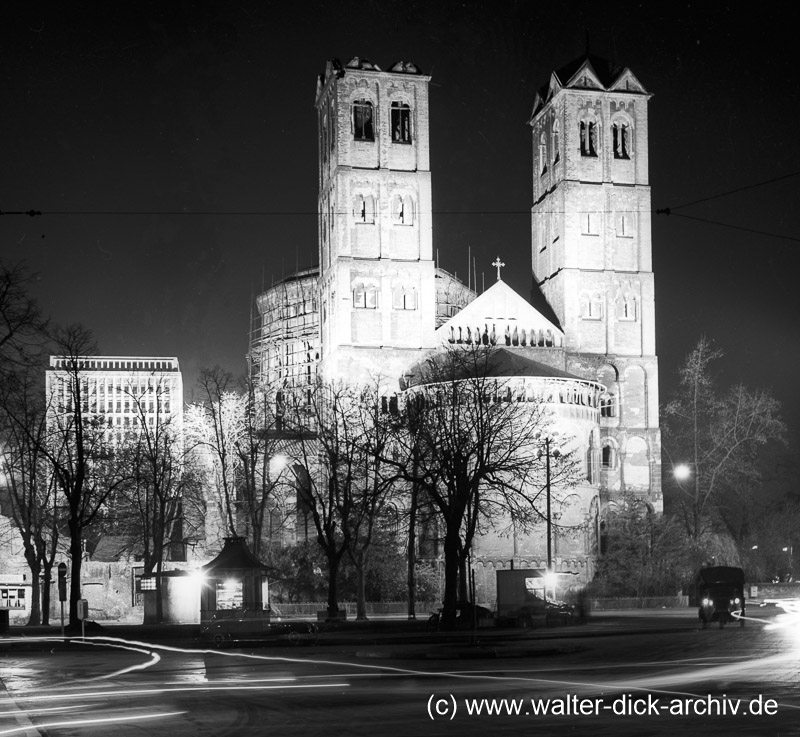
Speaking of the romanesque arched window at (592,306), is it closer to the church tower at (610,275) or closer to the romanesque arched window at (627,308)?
the church tower at (610,275)

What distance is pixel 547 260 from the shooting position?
316 ft

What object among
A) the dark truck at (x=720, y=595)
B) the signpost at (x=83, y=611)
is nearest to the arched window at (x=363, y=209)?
the signpost at (x=83, y=611)

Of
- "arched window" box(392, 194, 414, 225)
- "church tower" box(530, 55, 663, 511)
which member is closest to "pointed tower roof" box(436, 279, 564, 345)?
"church tower" box(530, 55, 663, 511)

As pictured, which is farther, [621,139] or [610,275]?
[621,139]

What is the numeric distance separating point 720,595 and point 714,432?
45.2 m

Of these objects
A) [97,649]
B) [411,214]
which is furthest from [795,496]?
[97,649]

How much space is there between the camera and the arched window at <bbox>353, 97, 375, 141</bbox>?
8994 centimetres

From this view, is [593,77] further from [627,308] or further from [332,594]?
[332,594]

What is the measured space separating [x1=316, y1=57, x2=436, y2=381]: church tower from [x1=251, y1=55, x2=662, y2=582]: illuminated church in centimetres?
9

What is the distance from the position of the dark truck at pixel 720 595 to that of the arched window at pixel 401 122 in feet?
170

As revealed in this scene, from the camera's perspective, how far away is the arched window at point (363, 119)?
89.9 meters

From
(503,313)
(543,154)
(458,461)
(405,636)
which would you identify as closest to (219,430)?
(458,461)

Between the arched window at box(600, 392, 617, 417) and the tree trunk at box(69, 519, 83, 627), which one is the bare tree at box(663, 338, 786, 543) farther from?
the tree trunk at box(69, 519, 83, 627)

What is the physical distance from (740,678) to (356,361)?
216 feet
